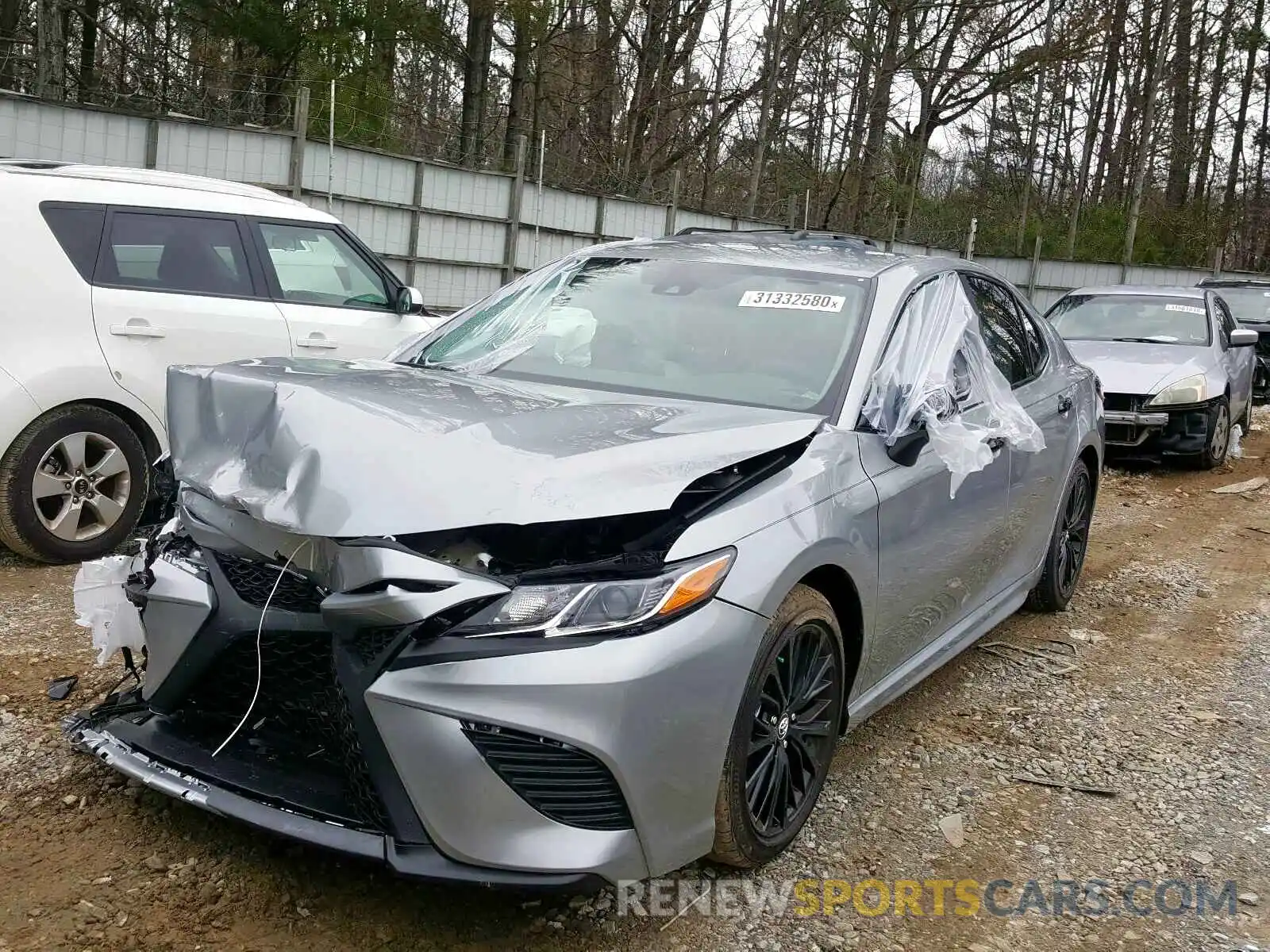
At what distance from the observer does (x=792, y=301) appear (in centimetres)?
393

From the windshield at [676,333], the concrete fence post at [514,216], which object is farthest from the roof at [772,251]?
the concrete fence post at [514,216]

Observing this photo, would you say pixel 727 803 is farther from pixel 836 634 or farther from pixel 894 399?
pixel 894 399

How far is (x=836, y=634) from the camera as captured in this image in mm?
3160

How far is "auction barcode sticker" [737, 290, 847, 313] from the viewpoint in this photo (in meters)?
3.88

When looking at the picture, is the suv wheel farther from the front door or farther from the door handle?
the front door

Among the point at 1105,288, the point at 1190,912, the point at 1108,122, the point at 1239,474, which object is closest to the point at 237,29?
the point at 1105,288

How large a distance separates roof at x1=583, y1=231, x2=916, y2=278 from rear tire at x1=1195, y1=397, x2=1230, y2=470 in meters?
6.25

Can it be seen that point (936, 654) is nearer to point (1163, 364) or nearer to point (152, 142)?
point (1163, 364)

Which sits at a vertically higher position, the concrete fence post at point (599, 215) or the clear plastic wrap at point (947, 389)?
the concrete fence post at point (599, 215)

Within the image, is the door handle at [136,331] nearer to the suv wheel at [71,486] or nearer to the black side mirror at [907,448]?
the suv wheel at [71,486]

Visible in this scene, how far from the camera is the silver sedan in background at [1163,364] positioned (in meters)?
9.64

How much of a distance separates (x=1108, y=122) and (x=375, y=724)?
37.9 m

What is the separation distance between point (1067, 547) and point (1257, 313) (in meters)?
11.8

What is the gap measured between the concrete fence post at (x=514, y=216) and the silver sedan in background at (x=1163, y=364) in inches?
272
